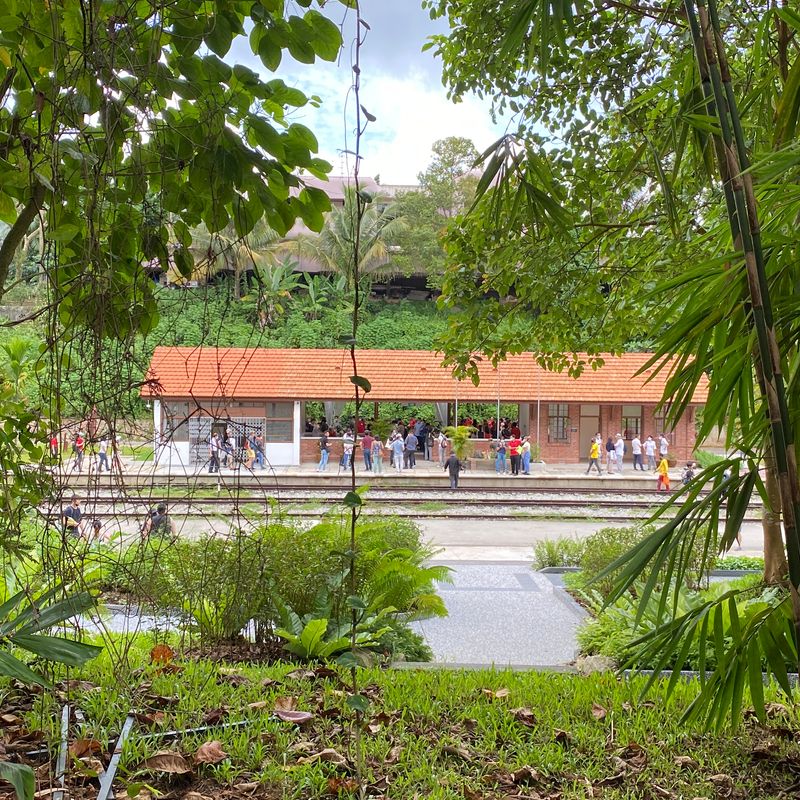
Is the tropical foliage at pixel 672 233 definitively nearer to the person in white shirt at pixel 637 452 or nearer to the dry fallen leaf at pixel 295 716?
the dry fallen leaf at pixel 295 716

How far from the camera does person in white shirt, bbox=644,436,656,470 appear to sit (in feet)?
46.0

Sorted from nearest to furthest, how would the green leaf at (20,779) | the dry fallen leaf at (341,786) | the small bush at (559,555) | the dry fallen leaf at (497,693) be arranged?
the green leaf at (20,779) < the dry fallen leaf at (341,786) < the dry fallen leaf at (497,693) < the small bush at (559,555)

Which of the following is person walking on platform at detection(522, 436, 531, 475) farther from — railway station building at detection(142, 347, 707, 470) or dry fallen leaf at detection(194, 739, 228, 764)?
dry fallen leaf at detection(194, 739, 228, 764)

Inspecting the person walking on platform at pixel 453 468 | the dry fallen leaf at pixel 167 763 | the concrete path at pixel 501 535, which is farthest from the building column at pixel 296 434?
the dry fallen leaf at pixel 167 763

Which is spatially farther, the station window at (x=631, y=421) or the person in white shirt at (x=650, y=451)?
the station window at (x=631, y=421)

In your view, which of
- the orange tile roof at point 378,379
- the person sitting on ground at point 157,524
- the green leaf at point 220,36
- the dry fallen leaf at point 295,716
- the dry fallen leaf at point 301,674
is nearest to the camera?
the green leaf at point 220,36

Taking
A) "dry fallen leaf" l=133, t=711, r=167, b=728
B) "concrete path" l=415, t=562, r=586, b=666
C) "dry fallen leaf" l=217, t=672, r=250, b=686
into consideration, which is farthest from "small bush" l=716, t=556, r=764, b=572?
"dry fallen leaf" l=133, t=711, r=167, b=728

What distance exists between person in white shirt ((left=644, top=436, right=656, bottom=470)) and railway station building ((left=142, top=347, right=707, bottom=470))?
0.62 metres

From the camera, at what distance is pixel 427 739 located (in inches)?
81.9

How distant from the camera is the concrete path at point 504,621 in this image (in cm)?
489

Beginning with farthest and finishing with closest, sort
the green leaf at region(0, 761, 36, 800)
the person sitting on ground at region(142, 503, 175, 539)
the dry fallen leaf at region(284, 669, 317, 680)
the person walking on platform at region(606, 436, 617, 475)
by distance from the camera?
the person walking on platform at region(606, 436, 617, 475)
the dry fallen leaf at region(284, 669, 317, 680)
the person sitting on ground at region(142, 503, 175, 539)
the green leaf at region(0, 761, 36, 800)

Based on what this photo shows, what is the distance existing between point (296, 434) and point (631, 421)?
25.8 feet

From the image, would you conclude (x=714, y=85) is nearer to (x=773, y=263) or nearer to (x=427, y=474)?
(x=773, y=263)

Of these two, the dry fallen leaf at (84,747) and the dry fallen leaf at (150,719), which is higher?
the dry fallen leaf at (84,747)
